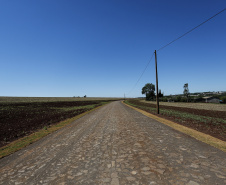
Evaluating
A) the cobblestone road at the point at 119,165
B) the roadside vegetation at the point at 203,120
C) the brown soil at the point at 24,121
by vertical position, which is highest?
the cobblestone road at the point at 119,165

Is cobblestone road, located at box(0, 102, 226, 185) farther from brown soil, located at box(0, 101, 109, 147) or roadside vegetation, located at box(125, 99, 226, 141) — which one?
brown soil, located at box(0, 101, 109, 147)

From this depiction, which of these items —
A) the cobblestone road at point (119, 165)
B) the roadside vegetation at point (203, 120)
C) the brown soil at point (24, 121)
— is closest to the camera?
the cobblestone road at point (119, 165)

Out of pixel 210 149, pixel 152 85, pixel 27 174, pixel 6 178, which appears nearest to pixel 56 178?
pixel 27 174

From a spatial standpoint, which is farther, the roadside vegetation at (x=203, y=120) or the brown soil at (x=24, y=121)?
the brown soil at (x=24, y=121)

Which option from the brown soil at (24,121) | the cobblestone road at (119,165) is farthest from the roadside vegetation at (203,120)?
the brown soil at (24,121)

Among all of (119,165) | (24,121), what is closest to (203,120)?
(119,165)

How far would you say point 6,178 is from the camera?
3498 mm

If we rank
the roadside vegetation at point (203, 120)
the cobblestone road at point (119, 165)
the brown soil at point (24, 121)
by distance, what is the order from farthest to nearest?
the brown soil at point (24, 121) < the roadside vegetation at point (203, 120) < the cobblestone road at point (119, 165)

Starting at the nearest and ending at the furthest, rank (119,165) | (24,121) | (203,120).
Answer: (119,165) < (203,120) < (24,121)

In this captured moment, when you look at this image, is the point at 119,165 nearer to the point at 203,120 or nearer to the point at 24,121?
the point at 203,120

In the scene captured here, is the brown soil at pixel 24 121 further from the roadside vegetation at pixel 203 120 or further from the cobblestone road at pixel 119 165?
the roadside vegetation at pixel 203 120

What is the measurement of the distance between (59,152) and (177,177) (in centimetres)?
457

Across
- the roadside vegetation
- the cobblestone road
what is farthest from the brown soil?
the roadside vegetation

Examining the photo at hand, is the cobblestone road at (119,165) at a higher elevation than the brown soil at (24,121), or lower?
higher
